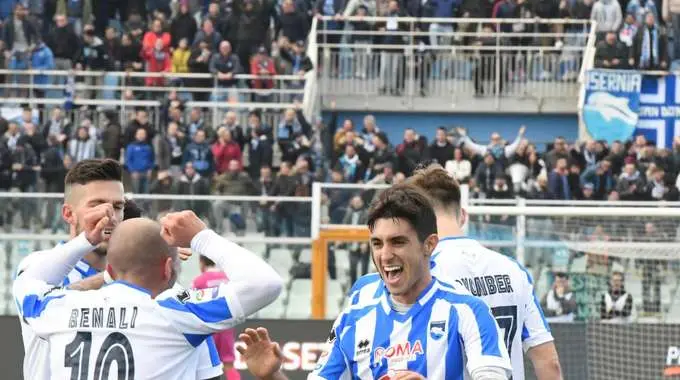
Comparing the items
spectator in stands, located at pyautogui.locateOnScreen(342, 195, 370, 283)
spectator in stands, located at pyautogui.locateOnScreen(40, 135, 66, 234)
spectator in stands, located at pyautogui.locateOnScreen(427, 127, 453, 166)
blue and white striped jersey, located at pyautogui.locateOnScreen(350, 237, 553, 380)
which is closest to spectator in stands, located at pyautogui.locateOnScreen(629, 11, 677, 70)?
spectator in stands, located at pyautogui.locateOnScreen(427, 127, 453, 166)

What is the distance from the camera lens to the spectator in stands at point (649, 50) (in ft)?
96.3

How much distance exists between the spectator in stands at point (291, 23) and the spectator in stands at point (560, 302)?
15950 mm

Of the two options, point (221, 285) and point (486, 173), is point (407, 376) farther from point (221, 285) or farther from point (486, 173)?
point (486, 173)

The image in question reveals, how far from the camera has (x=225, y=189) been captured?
65.9ft

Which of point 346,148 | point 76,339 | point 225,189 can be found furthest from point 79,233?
point 346,148

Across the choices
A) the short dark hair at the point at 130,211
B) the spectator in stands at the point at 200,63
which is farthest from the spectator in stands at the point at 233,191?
the short dark hair at the point at 130,211

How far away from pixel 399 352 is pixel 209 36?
23.4 m

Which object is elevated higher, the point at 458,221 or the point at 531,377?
the point at 458,221

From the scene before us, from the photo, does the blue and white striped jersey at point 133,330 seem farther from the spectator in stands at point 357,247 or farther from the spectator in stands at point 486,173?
the spectator in stands at point 486,173

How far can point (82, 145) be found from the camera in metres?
24.8

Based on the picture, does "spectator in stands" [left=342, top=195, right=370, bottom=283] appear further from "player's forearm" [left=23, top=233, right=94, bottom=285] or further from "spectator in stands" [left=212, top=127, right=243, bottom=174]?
"player's forearm" [left=23, top=233, right=94, bottom=285]

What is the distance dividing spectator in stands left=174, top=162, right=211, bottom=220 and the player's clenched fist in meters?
Result: 10.1

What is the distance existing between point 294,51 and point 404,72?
234 centimetres

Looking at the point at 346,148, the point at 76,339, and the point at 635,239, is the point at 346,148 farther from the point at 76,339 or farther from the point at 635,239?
the point at 76,339
